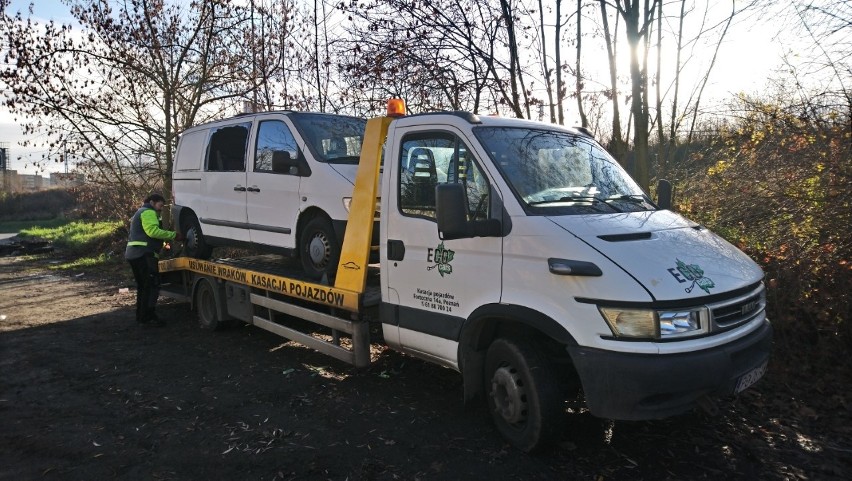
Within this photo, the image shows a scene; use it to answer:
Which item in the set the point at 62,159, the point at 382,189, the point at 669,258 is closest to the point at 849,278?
the point at 669,258

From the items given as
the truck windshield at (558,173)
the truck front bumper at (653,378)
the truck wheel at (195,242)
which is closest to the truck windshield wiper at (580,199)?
the truck windshield at (558,173)

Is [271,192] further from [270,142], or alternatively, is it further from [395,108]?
[395,108]

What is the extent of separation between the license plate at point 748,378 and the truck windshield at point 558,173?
1.30m

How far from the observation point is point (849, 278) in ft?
16.8

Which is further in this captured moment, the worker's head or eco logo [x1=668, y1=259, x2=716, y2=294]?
the worker's head

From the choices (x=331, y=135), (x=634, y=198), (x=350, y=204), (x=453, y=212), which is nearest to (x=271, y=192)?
(x=331, y=135)

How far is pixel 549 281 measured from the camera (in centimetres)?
337

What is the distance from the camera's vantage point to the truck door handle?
14.5 ft

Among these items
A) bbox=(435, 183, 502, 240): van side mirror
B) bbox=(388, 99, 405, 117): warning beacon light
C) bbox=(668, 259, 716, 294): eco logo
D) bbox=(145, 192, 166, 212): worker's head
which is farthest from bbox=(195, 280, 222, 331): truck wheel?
bbox=(668, 259, 716, 294): eco logo

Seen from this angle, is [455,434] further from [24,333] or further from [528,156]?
[24,333]

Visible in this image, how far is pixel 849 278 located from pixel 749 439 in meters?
2.32

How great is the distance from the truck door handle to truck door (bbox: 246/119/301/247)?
1.71m

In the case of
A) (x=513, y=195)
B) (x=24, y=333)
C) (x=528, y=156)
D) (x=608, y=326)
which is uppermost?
(x=528, y=156)

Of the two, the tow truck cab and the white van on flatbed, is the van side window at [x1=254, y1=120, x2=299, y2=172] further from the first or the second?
the tow truck cab
